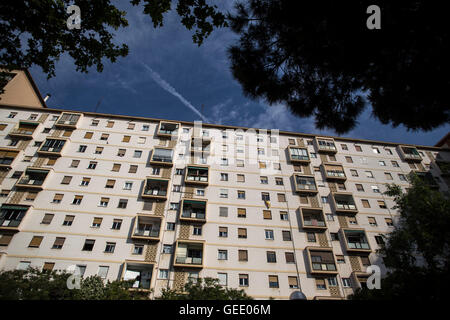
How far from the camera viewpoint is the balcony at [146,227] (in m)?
20.6

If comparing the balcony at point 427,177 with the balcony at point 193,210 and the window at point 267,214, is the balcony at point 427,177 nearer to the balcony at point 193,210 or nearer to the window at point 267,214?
the window at point 267,214

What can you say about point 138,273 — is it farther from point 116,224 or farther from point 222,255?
point 222,255

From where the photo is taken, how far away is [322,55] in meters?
5.29

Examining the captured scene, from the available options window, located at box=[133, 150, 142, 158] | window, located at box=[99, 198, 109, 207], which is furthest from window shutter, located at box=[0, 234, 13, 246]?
window, located at box=[133, 150, 142, 158]

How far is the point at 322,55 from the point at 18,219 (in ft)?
84.9

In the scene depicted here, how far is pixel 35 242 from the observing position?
19703 millimetres

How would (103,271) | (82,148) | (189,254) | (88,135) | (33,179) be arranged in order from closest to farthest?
(103,271), (189,254), (33,179), (82,148), (88,135)

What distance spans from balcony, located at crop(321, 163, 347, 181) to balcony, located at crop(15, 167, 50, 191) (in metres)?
29.2

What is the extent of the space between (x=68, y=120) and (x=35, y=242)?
1490 cm

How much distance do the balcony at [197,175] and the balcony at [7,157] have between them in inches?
680

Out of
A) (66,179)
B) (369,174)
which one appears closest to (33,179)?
(66,179)

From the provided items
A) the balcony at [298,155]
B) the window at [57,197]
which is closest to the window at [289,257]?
the balcony at [298,155]
